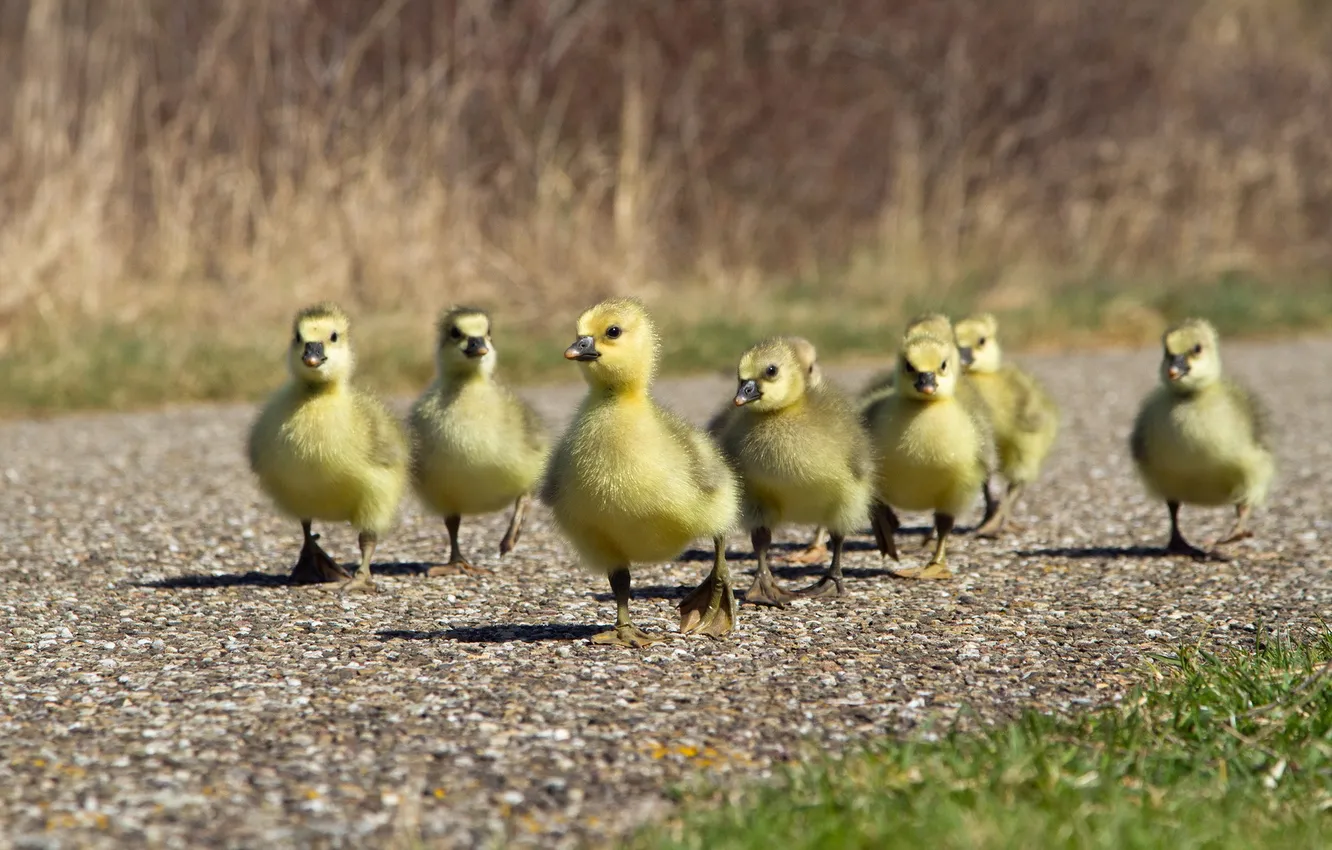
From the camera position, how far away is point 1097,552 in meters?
7.48

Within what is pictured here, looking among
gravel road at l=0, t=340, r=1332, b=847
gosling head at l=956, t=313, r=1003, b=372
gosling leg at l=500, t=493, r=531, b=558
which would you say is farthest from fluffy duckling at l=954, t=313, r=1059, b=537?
gosling leg at l=500, t=493, r=531, b=558

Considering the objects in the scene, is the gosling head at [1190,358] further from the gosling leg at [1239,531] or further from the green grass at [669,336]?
the green grass at [669,336]

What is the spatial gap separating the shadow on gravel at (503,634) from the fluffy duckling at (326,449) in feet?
2.99

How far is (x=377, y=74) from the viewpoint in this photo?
643 inches

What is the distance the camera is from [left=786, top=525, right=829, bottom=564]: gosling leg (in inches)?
293

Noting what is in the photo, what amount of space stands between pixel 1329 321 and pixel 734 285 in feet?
21.1

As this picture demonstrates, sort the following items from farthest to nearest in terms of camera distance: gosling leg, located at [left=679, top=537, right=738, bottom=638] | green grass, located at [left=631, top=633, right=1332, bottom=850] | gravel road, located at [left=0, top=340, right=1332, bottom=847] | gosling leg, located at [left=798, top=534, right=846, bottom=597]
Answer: gosling leg, located at [left=798, top=534, right=846, bottom=597] < gosling leg, located at [left=679, top=537, right=738, bottom=638] < gravel road, located at [left=0, top=340, right=1332, bottom=847] < green grass, located at [left=631, top=633, right=1332, bottom=850]

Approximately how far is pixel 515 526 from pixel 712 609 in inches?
72.8

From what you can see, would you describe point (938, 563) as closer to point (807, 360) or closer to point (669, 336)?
point (807, 360)

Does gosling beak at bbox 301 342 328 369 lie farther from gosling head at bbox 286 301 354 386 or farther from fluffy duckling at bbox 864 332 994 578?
fluffy duckling at bbox 864 332 994 578

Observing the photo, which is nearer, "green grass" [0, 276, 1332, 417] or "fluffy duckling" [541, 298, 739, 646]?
"fluffy duckling" [541, 298, 739, 646]

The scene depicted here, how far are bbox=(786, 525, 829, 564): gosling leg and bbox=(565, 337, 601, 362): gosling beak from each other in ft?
Result: 8.19

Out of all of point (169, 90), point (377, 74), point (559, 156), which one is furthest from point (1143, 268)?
point (169, 90)

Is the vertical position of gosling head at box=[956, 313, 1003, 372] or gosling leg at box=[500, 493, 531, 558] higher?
gosling head at box=[956, 313, 1003, 372]
